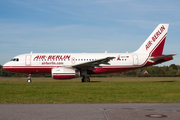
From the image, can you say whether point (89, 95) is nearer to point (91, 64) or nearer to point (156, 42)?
point (91, 64)

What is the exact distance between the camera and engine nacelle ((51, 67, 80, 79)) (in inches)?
970

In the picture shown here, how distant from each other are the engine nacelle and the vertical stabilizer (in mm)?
9764

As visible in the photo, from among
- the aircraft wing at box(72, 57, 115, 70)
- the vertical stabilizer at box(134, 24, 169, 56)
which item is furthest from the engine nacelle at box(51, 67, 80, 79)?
the vertical stabilizer at box(134, 24, 169, 56)

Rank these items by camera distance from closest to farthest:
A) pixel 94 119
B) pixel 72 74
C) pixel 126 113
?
1. pixel 94 119
2. pixel 126 113
3. pixel 72 74

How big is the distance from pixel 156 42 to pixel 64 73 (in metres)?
13.1

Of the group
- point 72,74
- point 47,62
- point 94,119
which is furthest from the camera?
point 47,62

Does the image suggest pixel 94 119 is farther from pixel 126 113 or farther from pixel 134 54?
pixel 134 54

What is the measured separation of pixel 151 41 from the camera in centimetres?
2900

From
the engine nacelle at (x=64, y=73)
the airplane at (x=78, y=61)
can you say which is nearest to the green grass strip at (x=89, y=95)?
the engine nacelle at (x=64, y=73)

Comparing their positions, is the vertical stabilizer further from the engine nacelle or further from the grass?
the grass

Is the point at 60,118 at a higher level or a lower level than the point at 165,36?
lower

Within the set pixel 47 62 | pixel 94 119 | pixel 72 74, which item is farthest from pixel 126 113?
pixel 47 62

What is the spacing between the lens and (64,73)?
81.3 ft

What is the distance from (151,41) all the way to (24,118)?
25.2 meters
